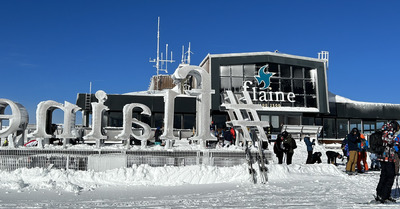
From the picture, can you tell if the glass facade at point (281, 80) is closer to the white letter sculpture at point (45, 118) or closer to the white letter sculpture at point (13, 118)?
the white letter sculpture at point (45, 118)

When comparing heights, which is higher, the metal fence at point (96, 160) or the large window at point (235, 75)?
the large window at point (235, 75)

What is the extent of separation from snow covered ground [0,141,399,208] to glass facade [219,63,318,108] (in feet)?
62.1

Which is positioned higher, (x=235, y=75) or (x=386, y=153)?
(x=235, y=75)

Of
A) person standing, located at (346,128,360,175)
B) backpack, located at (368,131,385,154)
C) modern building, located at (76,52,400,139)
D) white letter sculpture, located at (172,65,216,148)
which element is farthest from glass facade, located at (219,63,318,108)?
backpack, located at (368,131,385,154)

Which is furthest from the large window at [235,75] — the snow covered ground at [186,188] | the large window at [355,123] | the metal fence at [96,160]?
the snow covered ground at [186,188]

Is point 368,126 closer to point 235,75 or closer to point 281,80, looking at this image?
point 281,80

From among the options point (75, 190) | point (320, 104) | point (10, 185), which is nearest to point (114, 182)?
point (75, 190)

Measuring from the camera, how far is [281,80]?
3133 cm

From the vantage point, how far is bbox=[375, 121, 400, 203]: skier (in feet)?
22.6

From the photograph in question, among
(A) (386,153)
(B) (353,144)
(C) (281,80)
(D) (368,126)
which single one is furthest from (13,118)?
(D) (368,126)

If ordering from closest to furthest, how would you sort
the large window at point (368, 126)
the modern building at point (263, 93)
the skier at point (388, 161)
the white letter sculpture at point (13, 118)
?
the skier at point (388, 161) < the white letter sculpture at point (13, 118) < the modern building at point (263, 93) < the large window at point (368, 126)

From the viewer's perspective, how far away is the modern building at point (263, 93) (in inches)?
1174

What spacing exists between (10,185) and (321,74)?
27.8 meters

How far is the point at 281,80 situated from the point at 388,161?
2478cm
